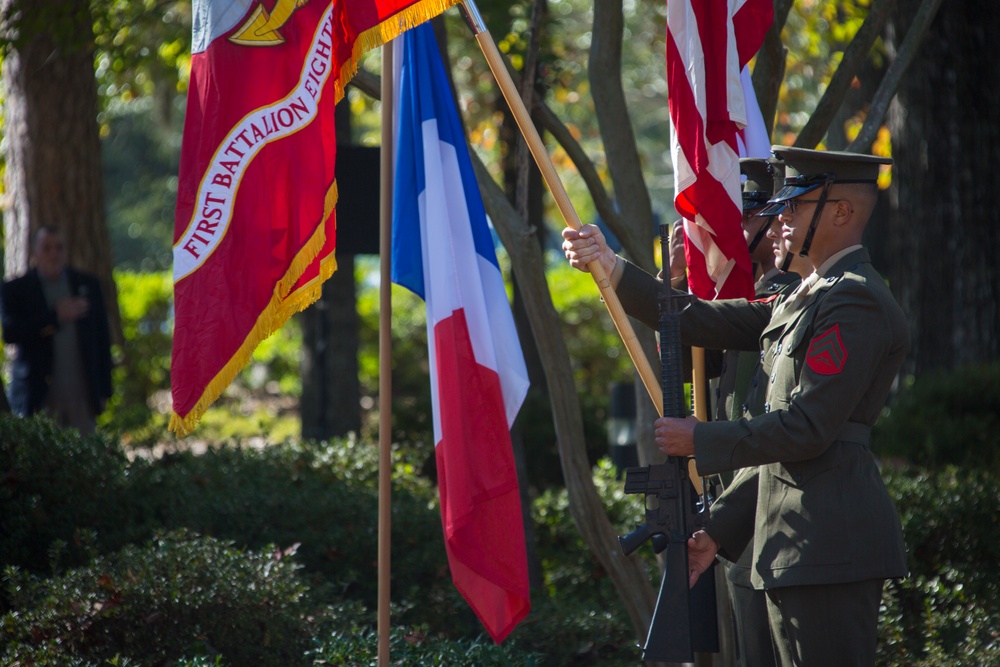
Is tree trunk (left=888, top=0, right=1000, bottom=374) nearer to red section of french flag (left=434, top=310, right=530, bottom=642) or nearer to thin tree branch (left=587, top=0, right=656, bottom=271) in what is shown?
thin tree branch (left=587, top=0, right=656, bottom=271)

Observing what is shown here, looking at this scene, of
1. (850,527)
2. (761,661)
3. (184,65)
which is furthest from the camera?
(184,65)

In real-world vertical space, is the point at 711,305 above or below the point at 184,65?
below

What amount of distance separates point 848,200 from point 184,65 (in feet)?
34.0

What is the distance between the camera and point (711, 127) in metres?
4.18

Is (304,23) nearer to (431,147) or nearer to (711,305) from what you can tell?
(431,147)

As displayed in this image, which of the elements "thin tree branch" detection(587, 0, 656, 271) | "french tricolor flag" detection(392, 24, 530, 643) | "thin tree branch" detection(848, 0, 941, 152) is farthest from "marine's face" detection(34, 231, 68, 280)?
"thin tree branch" detection(848, 0, 941, 152)

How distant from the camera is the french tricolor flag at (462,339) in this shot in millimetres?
4051

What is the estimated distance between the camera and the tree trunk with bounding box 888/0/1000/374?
27.4 ft

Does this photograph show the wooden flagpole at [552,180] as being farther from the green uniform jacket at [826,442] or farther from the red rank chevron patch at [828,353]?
the red rank chevron patch at [828,353]

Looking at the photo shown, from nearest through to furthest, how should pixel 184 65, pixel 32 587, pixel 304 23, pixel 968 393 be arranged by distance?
pixel 304 23 → pixel 32 587 → pixel 968 393 → pixel 184 65

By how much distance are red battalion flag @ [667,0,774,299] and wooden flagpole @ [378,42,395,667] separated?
3.40ft

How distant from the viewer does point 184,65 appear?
12.3 m

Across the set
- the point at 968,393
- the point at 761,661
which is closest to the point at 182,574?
the point at 761,661

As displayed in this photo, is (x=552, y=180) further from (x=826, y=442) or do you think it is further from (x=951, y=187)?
(x=951, y=187)
